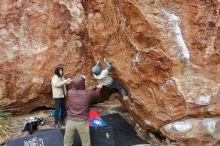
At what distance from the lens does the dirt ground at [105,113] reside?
7516 mm

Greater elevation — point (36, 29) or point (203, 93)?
point (36, 29)

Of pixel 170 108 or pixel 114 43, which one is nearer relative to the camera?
pixel 170 108

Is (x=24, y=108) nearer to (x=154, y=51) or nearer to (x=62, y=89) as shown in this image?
(x=62, y=89)

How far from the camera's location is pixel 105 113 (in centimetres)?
852

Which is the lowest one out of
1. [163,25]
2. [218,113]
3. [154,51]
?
[218,113]

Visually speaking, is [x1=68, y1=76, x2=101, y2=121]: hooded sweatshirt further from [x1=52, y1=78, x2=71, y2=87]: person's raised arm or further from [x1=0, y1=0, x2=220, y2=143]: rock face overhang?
[x1=52, y1=78, x2=71, y2=87]: person's raised arm

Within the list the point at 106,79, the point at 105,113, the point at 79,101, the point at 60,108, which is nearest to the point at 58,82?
the point at 60,108

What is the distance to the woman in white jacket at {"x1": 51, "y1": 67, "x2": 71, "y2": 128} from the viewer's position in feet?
25.5

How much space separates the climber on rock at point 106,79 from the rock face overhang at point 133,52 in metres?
0.18

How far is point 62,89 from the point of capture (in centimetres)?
791

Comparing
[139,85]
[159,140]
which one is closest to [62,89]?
[139,85]

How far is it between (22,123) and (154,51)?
348 cm

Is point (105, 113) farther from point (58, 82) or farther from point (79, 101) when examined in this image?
point (79, 101)

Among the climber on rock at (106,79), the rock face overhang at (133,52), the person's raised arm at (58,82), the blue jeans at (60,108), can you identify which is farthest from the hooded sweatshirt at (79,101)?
the blue jeans at (60,108)
